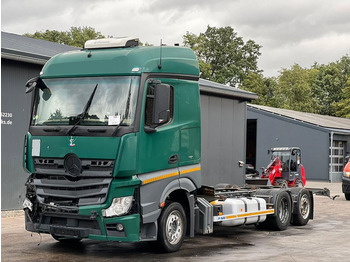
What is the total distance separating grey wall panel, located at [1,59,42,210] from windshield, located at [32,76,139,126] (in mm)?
5933

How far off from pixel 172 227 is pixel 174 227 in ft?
0.23

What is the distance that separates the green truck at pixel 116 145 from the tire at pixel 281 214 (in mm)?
3249

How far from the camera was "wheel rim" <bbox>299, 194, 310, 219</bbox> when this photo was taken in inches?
562

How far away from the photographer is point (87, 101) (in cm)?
928

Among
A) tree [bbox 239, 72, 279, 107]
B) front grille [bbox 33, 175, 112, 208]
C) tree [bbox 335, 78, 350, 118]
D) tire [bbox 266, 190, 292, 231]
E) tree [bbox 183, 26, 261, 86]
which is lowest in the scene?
tire [bbox 266, 190, 292, 231]

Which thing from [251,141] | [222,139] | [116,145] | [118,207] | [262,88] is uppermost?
[262,88]

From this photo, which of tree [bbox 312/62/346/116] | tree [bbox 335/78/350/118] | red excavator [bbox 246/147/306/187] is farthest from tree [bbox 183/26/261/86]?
red excavator [bbox 246/147/306/187]

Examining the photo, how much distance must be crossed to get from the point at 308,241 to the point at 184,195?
3.05 metres

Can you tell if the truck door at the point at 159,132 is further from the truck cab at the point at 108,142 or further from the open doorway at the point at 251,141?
the open doorway at the point at 251,141

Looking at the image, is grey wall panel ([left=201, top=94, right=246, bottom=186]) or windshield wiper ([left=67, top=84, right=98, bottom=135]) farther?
grey wall panel ([left=201, top=94, right=246, bottom=186])

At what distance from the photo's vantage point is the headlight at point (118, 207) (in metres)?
8.88

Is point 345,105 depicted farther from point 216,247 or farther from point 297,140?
point 216,247

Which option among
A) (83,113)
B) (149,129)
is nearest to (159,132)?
(149,129)

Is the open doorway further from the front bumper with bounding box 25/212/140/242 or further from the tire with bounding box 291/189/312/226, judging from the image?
the front bumper with bounding box 25/212/140/242
